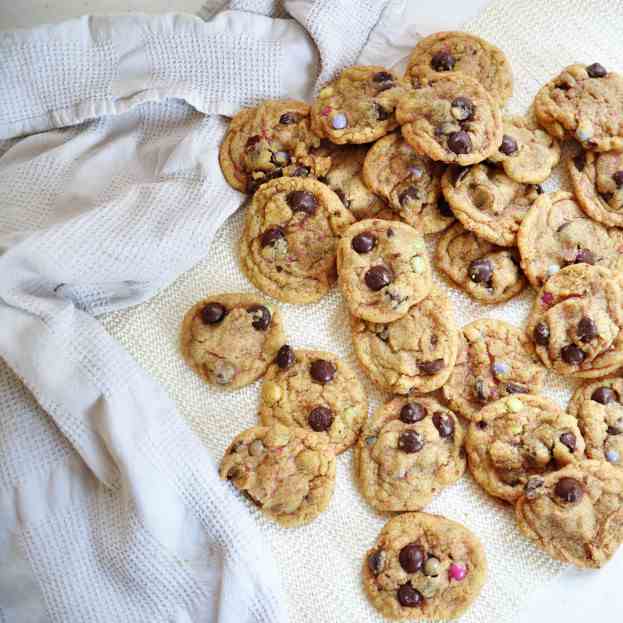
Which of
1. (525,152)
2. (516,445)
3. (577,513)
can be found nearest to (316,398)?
(516,445)

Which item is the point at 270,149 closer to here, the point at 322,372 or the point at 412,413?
the point at 322,372

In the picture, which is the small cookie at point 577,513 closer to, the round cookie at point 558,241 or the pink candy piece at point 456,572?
the pink candy piece at point 456,572

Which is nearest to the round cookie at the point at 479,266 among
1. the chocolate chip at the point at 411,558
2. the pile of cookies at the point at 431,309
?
the pile of cookies at the point at 431,309

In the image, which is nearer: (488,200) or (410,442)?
(410,442)

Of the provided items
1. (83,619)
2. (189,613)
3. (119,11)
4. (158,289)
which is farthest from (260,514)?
(119,11)

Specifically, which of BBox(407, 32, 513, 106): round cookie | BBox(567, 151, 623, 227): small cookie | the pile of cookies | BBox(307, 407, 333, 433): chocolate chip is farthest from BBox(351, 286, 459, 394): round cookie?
BBox(407, 32, 513, 106): round cookie

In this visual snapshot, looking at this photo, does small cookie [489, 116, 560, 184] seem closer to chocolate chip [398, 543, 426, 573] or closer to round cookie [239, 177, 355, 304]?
round cookie [239, 177, 355, 304]

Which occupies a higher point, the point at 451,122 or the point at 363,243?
the point at 451,122
